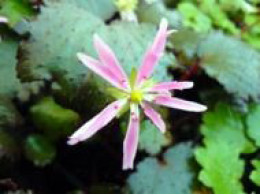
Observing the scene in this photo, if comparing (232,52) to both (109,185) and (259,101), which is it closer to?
(259,101)

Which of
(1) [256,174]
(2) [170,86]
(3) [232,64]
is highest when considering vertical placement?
(2) [170,86]

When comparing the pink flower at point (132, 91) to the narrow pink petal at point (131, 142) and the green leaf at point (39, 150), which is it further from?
the green leaf at point (39, 150)

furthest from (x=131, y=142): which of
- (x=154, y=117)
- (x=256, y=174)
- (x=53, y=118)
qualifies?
(x=256, y=174)

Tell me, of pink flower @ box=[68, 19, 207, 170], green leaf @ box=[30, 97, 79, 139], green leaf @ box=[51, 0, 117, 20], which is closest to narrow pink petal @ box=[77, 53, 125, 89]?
pink flower @ box=[68, 19, 207, 170]

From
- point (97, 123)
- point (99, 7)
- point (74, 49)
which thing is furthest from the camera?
point (99, 7)

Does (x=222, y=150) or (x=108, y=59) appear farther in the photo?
(x=222, y=150)

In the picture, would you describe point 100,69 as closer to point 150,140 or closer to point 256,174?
point 150,140

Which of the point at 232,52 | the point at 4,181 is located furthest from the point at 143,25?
the point at 4,181

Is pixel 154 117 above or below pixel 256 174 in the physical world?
above
